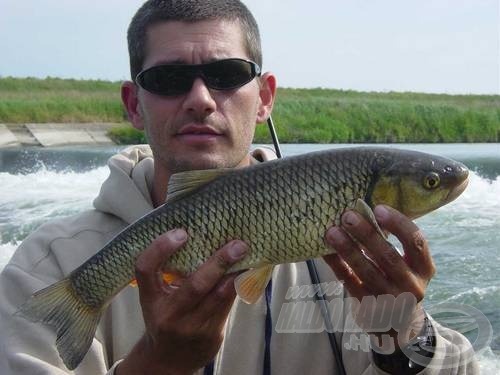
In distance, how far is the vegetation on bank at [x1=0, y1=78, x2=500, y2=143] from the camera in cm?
2470

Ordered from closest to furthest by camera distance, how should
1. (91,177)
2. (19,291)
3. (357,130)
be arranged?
(19,291)
(91,177)
(357,130)

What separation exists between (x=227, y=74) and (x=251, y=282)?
2.80ft

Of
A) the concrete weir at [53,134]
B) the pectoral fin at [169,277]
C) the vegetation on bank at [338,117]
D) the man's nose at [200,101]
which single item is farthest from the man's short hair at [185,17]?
the concrete weir at [53,134]

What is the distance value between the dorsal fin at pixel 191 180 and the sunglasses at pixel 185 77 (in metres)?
Answer: 0.48

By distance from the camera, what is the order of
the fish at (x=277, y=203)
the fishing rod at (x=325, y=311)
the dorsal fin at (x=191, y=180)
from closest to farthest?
the fish at (x=277, y=203), the dorsal fin at (x=191, y=180), the fishing rod at (x=325, y=311)

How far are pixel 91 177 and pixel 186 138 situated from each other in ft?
41.9

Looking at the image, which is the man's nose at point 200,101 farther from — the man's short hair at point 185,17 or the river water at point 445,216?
the river water at point 445,216

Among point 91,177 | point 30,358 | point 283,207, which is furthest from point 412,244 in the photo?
point 91,177

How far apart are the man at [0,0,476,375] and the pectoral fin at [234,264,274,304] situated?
0.03 m

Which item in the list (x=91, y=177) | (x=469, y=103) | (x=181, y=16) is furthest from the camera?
(x=469, y=103)

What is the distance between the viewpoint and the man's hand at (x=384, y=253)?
1.91m

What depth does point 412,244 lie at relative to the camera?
1911mm

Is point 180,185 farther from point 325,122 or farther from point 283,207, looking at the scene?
point 325,122

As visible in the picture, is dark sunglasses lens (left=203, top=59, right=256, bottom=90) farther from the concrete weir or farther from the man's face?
the concrete weir
